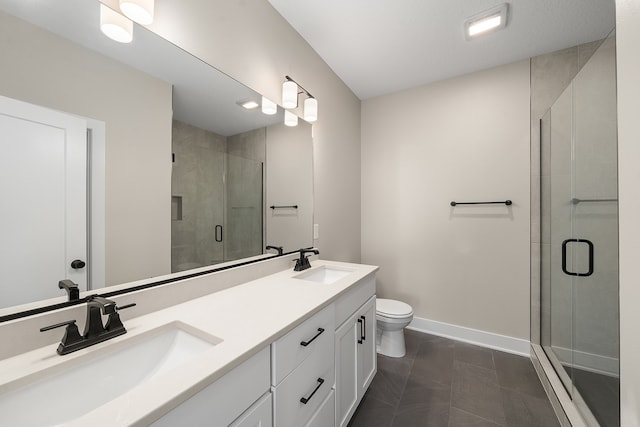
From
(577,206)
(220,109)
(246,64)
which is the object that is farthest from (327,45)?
(577,206)

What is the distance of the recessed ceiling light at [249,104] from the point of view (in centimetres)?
146

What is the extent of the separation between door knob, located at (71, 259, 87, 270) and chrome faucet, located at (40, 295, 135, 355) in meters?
0.11

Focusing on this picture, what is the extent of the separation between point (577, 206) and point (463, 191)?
813 millimetres

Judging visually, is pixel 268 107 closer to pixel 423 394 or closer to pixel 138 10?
pixel 138 10

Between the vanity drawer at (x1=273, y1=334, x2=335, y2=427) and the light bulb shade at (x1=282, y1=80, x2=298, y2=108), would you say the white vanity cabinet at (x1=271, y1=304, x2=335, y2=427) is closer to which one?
the vanity drawer at (x1=273, y1=334, x2=335, y2=427)

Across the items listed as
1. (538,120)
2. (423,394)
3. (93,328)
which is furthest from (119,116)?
(538,120)

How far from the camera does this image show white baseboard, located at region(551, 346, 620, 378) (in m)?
1.33

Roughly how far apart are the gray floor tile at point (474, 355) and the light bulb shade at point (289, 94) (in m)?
2.38

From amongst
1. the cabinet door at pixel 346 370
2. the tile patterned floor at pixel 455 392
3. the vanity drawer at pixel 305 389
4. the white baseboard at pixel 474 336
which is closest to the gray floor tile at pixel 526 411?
the tile patterned floor at pixel 455 392

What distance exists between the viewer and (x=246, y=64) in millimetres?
1460

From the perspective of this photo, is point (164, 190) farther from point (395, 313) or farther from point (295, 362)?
point (395, 313)

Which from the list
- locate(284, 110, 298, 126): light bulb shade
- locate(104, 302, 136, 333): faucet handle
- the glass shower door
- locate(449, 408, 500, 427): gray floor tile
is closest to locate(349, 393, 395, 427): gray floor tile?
locate(449, 408, 500, 427): gray floor tile

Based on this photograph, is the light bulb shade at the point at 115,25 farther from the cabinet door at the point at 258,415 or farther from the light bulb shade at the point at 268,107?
the cabinet door at the point at 258,415

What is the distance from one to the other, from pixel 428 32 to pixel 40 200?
2.31 m
